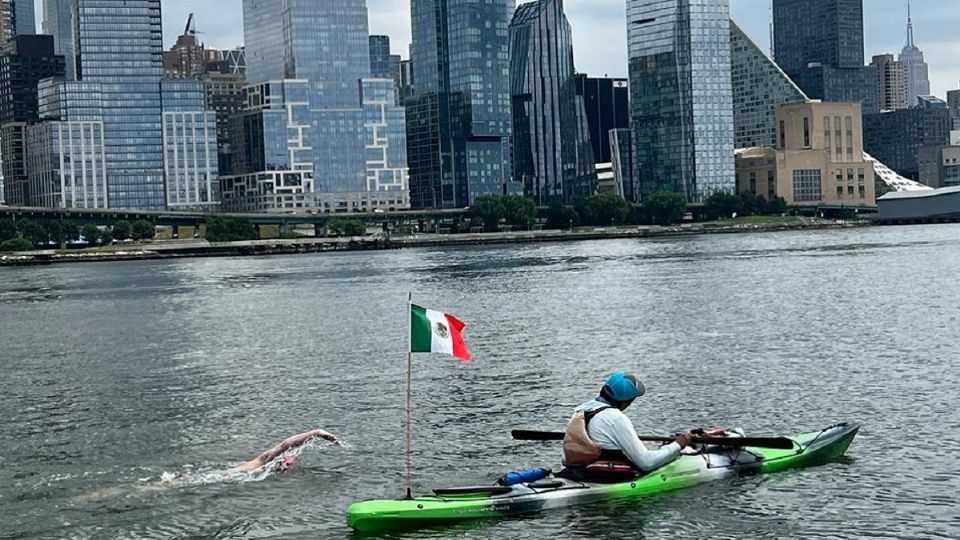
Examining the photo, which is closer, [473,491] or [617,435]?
[473,491]

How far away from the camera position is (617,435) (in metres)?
31.8

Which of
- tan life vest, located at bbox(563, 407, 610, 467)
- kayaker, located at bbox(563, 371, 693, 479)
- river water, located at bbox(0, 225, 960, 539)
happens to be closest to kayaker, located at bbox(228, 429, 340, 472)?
river water, located at bbox(0, 225, 960, 539)

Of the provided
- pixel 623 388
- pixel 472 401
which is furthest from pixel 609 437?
pixel 472 401

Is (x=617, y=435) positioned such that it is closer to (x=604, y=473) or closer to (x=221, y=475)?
(x=604, y=473)

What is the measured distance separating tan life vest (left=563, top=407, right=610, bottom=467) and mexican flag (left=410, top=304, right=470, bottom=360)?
3002 millimetres

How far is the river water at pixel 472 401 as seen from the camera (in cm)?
3309

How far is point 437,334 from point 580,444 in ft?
13.7

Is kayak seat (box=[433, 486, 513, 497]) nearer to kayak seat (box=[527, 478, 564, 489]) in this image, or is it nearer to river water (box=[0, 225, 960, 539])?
kayak seat (box=[527, 478, 564, 489])

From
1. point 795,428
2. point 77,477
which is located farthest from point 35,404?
point 795,428

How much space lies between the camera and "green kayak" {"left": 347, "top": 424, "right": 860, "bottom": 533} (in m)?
30.9

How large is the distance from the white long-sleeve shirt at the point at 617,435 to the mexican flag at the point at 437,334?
3.28 m

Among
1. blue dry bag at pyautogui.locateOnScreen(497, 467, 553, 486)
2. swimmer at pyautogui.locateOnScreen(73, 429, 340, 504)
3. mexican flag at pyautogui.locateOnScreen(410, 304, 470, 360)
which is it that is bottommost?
swimmer at pyautogui.locateOnScreen(73, 429, 340, 504)

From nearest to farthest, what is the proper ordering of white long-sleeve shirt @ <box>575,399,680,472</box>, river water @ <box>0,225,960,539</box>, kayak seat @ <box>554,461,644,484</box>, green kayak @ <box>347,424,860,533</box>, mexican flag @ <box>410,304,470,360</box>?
green kayak @ <box>347,424,860,533</box>
mexican flag @ <box>410,304,470,360</box>
white long-sleeve shirt @ <box>575,399,680,472</box>
kayak seat @ <box>554,461,644,484</box>
river water @ <box>0,225,960,539</box>

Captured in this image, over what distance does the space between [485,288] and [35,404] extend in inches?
2796
